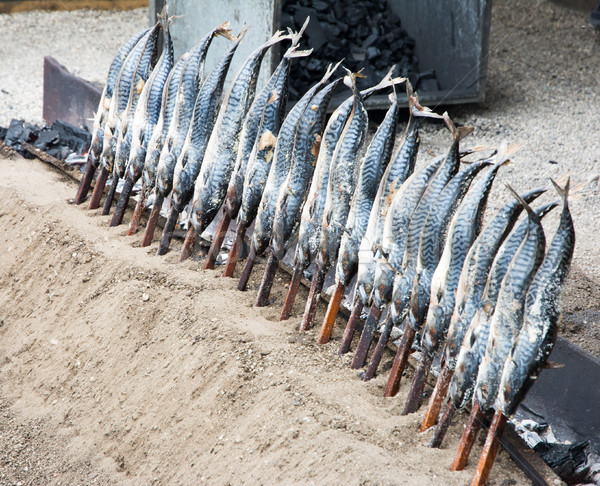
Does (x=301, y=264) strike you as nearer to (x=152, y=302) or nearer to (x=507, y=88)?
(x=152, y=302)

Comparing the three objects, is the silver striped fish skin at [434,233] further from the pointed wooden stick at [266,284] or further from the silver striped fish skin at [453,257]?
the pointed wooden stick at [266,284]

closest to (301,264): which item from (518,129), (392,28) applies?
(518,129)

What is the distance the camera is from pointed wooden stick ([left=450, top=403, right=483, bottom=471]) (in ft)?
8.08

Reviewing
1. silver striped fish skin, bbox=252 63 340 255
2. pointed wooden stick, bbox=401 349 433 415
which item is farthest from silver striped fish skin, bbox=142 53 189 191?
pointed wooden stick, bbox=401 349 433 415

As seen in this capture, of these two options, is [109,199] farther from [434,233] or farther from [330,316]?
[434,233]

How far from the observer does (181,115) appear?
3.82 metres

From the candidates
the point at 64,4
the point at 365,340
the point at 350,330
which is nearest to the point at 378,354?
the point at 365,340

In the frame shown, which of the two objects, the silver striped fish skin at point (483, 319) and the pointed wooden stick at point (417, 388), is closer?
the silver striped fish skin at point (483, 319)

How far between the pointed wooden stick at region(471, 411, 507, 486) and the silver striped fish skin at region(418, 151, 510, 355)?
15.8 inches

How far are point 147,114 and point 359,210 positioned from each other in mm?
1627

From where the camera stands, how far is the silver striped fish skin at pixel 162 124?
390cm

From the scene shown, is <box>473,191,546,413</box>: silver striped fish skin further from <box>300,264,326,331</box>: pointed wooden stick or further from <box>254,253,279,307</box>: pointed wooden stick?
<box>254,253,279,307</box>: pointed wooden stick

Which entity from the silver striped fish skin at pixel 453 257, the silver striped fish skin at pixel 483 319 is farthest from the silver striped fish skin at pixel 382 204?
the silver striped fish skin at pixel 483 319

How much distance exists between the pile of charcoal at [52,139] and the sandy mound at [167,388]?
1.33m
